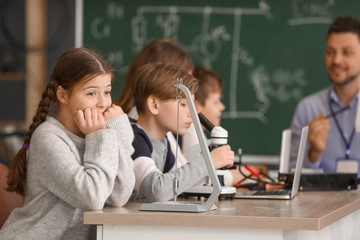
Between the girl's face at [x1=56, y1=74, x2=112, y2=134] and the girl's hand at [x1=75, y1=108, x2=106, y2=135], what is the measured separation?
0.05m

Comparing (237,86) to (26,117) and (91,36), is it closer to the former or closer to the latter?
(91,36)

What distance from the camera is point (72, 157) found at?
1.92 metres

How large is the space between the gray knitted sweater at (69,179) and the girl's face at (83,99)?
48 mm

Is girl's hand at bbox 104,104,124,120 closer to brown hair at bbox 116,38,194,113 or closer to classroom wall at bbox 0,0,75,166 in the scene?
brown hair at bbox 116,38,194,113

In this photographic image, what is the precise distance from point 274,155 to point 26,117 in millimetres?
1951

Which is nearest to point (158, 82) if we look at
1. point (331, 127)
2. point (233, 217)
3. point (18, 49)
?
point (233, 217)

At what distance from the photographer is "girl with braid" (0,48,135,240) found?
6.12ft

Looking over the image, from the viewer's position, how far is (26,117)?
5.18 meters

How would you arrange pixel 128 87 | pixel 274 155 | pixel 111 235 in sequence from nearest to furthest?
pixel 111 235 < pixel 128 87 < pixel 274 155

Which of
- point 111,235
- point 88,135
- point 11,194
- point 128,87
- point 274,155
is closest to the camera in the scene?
point 111,235

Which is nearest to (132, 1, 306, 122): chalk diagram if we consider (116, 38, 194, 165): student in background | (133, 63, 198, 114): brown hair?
(116, 38, 194, 165): student in background

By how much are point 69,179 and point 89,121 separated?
0.70 ft

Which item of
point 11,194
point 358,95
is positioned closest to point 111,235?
point 11,194

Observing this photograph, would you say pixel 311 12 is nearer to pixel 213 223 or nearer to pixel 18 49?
pixel 18 49
